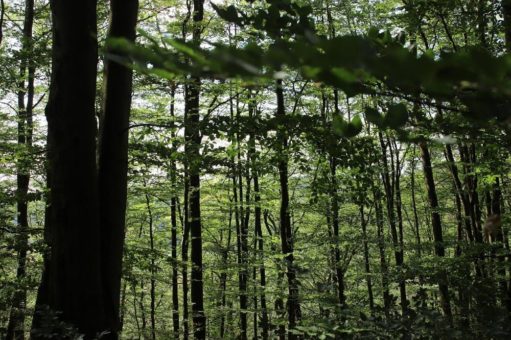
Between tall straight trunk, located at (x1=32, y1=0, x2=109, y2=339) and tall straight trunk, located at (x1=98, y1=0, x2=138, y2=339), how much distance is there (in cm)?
26

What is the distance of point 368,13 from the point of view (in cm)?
1271

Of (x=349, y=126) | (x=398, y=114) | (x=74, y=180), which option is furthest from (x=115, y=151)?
(x=398, y=114)

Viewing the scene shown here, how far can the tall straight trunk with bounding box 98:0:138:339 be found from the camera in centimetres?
362

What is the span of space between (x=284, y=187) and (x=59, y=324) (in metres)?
7.23

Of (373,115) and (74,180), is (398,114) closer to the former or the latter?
(373,115)

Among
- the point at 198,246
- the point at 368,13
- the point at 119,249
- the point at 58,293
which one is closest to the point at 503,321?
the point at 119,249

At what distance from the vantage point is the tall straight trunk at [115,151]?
11.9 feet

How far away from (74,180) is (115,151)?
61 cm

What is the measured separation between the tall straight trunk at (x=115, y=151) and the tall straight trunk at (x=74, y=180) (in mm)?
→ 255

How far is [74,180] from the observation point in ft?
10.6

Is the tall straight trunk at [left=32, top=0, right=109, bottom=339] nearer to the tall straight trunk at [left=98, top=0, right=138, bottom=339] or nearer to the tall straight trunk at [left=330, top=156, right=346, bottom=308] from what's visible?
the tall straight trunk at [left=98, top=0, right=138, bottom=339]

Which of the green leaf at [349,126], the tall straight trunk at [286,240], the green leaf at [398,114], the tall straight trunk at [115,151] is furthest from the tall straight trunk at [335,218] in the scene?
the green leaf at [398,114]

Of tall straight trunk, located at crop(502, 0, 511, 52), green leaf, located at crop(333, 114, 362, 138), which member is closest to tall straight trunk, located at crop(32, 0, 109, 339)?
green leaf, located at crop(333, 114, 362, 138)

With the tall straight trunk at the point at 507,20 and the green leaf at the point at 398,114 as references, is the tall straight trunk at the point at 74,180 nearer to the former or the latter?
the green leaf at the point at 398,114
